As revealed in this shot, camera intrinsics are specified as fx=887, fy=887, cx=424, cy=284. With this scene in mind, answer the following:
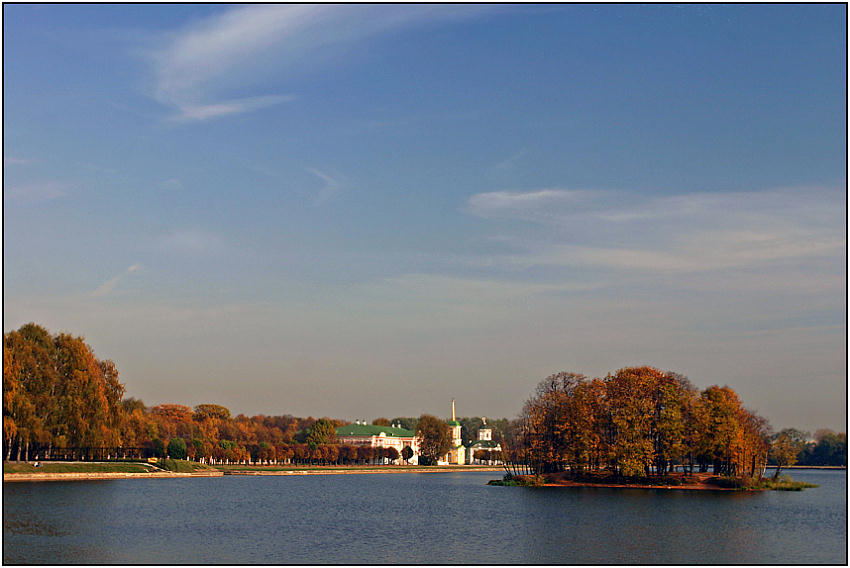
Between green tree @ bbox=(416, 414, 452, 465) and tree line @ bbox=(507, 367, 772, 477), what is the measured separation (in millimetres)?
90408

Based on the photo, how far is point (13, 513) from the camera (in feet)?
159

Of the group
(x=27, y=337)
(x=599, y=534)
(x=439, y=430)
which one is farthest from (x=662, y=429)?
(x=439, y=430)

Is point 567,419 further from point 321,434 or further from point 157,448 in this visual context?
point 321,434

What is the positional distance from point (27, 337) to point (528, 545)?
64254mm

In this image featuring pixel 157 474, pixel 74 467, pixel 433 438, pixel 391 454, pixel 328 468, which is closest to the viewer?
pixel 74 467

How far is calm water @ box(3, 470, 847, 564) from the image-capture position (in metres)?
36.2

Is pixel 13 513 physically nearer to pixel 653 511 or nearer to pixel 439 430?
pixel 653 511

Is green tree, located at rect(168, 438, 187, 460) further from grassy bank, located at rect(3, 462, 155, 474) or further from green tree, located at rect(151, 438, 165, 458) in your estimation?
grassy bank, located at rect(3, 462, 155, 474)

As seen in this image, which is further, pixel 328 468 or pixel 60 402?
pixel 328 468

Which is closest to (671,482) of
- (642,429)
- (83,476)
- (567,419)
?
(642,429)

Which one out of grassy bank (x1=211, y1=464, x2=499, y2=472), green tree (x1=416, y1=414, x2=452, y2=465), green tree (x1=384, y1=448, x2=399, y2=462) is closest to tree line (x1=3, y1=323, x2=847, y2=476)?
grassy bank (x1=211, y1=464, x2=499, y2=472)

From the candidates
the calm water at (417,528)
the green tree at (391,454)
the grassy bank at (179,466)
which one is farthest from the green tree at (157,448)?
the green tree at (391,454)

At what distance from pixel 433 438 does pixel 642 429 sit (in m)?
103

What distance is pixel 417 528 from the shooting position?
1863 inches
